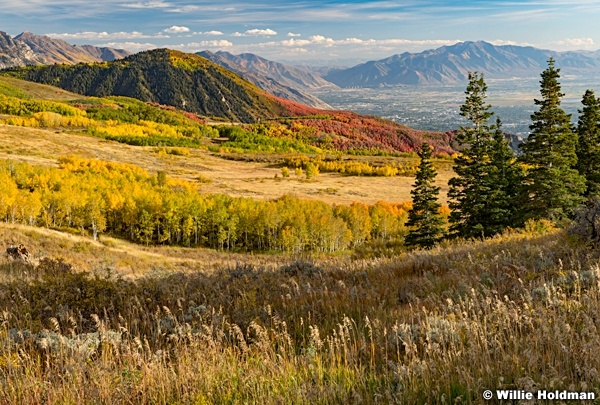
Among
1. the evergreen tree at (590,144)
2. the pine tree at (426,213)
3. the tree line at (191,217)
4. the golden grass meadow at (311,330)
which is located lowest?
the tree line at (191,217)

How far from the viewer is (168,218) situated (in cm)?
6838

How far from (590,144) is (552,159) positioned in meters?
6.78

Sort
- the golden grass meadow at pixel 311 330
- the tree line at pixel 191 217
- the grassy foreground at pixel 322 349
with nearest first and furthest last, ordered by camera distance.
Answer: the grassy foreground at pixel 322 349
the golden grass meadow at pixel 311 330
the tree line at pixel 191 217

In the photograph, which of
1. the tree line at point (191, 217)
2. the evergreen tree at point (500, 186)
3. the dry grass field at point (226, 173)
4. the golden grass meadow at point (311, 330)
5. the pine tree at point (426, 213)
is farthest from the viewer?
the dry grass field at point (226, 173)

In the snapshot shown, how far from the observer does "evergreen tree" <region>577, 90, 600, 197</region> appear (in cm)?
3641

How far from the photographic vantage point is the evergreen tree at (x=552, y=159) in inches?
1292

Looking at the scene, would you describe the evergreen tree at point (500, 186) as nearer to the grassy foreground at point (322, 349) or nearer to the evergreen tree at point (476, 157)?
the evergreen tree at point (476, 157)

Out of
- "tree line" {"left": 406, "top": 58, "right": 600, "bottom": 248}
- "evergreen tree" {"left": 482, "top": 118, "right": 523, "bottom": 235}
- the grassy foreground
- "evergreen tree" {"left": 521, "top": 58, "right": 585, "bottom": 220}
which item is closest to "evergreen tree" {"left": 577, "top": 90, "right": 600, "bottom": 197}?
"tree line" {"left": 406, "top": 58, "right": 600, "bottom": 248}

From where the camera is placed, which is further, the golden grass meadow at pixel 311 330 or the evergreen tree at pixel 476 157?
the evergreen tree at pixel 476 157

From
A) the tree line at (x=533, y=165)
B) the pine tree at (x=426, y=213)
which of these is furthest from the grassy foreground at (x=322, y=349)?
the pine tree at (x=426, y=213)

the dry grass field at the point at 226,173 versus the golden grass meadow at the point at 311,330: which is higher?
the golden grass meadow at the point at 311,330

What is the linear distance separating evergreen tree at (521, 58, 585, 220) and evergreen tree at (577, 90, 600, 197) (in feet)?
11.4

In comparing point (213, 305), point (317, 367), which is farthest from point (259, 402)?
point (213, 305)

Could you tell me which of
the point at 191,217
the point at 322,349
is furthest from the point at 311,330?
the point at 191,217
